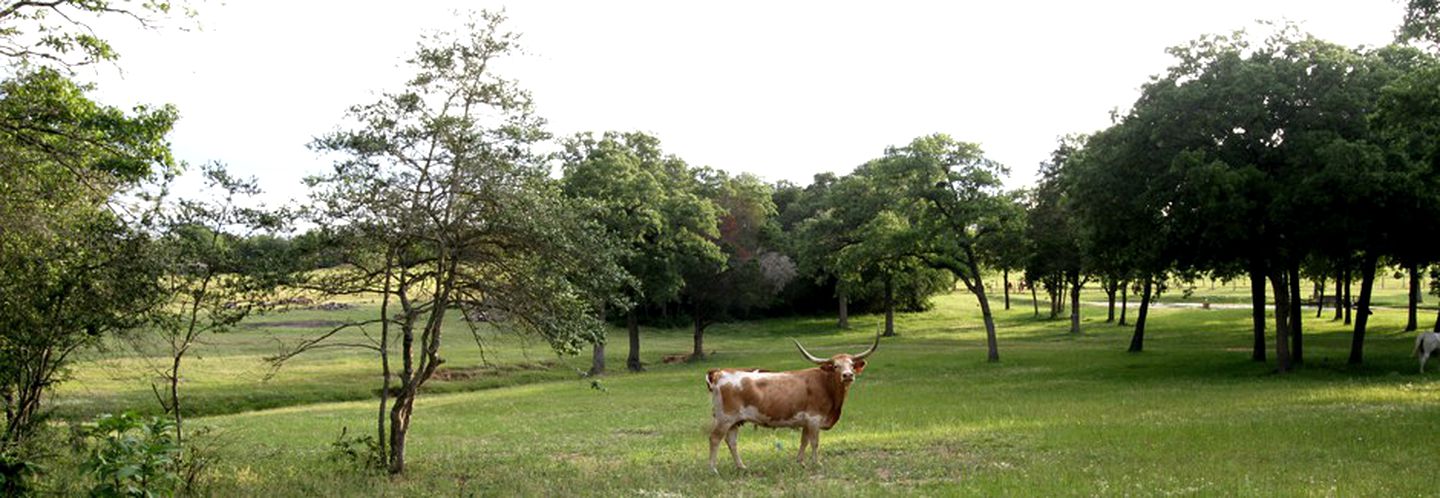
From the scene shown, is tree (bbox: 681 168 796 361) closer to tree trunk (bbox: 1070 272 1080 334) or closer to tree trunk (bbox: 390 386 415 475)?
tree trunk (bbox: 1070 272 1080 334)

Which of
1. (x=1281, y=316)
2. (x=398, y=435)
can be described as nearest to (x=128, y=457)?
(x=398, y=435)

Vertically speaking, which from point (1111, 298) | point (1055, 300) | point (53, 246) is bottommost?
point (1055, 300)

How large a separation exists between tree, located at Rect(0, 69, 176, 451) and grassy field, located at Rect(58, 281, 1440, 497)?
7.62ft

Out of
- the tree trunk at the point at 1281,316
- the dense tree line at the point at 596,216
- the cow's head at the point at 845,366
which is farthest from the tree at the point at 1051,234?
the cow's head at the point at 845,366

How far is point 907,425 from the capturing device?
70.5 feet

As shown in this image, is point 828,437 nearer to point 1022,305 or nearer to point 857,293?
point 857,293

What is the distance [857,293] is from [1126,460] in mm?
59051

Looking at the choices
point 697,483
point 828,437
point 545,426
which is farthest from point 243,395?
point 697,483

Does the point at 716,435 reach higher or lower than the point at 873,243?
lower

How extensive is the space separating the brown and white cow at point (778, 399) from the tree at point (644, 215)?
2806 centimetres

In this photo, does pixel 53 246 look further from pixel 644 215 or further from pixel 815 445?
pixel 644 215

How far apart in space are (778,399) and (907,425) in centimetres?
761

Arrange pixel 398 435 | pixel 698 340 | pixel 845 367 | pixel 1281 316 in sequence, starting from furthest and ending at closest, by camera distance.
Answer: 1. pixel 698 340
2. pixel 1281 316
3. pixel 398 435
4. pixel 845 367

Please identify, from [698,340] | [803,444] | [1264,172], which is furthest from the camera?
[698,340]
